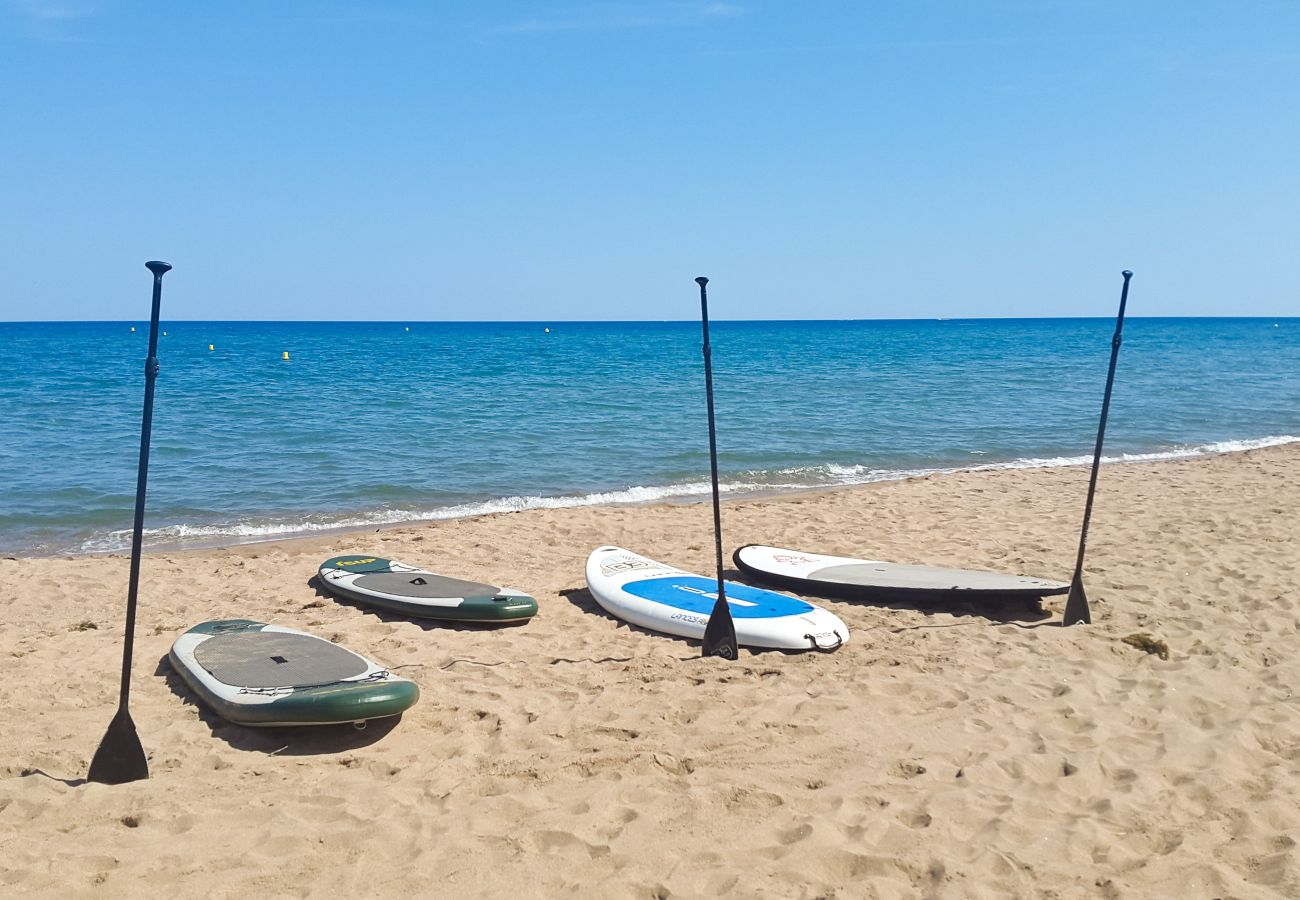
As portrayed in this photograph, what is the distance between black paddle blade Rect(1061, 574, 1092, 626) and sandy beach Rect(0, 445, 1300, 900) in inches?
6.4

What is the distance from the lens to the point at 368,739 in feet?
15.6

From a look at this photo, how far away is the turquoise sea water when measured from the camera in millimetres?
12555

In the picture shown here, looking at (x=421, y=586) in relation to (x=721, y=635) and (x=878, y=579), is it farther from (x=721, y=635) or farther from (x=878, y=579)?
(x=878, y=579)

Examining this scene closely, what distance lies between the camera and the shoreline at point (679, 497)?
10.5 meters

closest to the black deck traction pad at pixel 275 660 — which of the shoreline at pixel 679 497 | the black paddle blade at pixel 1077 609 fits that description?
the black paddle blade at pixel 1077 609

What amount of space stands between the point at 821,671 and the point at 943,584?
1936mm

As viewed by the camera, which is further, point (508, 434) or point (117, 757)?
point (508, 434)

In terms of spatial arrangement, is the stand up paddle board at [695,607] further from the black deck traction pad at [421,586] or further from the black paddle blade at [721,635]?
the black deck traction pad at [421,586]

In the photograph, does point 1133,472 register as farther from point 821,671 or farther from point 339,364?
point 339,364

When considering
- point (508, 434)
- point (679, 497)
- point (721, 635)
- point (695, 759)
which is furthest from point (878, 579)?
point (508, 434)

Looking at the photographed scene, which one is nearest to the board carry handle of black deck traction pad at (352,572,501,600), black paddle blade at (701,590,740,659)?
black paddle blade at (701,590,740,659)

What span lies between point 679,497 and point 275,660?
27.5ft

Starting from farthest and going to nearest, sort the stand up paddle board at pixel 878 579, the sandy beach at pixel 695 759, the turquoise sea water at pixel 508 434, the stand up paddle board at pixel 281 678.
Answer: the turquoise sea water at pixel 508 434, the stand up paddle board at pixel 878 579, the stand up paddle board at pixel 281 678, the sandy beach at pixel 695 759

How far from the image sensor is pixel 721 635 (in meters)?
5.96
